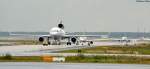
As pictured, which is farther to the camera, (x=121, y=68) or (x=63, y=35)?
(x=63, y=35)

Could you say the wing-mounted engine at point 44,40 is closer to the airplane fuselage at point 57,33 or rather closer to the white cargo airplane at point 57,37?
the white cargo airplane at point 57,37

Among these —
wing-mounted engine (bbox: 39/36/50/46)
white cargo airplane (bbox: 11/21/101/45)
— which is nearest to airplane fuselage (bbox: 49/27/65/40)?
white cargo airplane (bbox: 11/21/101/45)

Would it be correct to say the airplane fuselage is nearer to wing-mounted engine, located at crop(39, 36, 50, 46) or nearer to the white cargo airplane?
the white cargo airplane

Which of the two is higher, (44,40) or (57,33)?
(57,33)

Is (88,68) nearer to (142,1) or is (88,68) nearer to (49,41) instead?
(142,1)

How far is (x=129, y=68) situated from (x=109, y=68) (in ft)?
6.31

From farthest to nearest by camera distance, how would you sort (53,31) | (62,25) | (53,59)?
(62,25) < (53,31) < (53,59)

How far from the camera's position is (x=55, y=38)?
134 m

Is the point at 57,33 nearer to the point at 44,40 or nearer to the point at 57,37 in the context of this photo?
the point at 57,37

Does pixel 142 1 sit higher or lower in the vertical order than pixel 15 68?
higher

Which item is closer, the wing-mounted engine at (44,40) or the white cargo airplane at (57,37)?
the white cargo airplane at (57,37)

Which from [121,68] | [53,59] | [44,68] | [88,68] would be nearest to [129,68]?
[121,68]

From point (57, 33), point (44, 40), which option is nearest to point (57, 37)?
point (57, 33)

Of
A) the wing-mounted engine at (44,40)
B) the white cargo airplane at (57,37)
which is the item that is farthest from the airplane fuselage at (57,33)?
the wing-mounted engine at (44,40)
